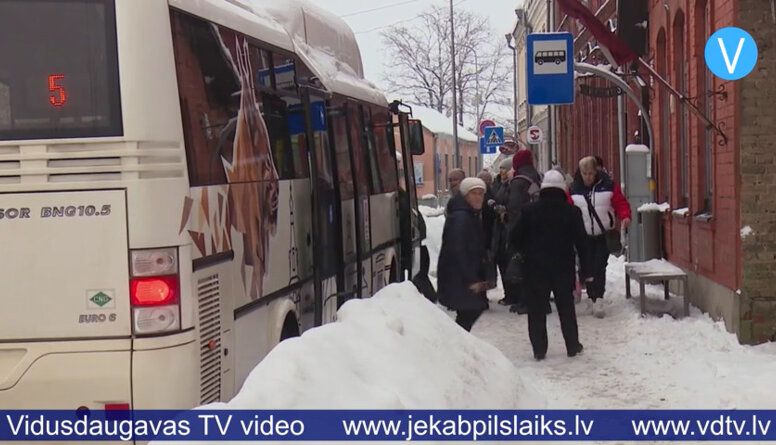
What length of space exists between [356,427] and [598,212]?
A: 27.2 ft

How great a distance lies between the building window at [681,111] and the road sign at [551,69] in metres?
1.42

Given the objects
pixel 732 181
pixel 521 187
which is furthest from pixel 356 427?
pixel 521 187

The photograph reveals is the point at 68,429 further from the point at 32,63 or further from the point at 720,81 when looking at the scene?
the point at 720,81

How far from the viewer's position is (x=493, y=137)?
27016mm

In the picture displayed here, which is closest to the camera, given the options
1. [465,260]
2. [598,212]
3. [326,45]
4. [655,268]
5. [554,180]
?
[465,260]

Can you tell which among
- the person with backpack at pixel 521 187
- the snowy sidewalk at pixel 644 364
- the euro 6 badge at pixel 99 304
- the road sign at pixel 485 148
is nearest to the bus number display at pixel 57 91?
the euro 6 badge at pixel 99 304

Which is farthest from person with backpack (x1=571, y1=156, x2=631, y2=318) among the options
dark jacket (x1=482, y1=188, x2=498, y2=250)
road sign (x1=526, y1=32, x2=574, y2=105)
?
road sign (x1=526, y1=32, x2=574, y2=105)

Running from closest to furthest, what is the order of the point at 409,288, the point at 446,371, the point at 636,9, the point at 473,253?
the point at 446,371 → the point at 409,288 → the point at 473,253 → the point at 636,9

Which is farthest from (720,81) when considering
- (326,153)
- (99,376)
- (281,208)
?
(99,376)

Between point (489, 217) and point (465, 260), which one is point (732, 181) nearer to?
point (465, 260)

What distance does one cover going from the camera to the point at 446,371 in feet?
22.1

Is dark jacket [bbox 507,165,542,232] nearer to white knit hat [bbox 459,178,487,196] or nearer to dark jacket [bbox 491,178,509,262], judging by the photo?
dark jacket [bbox 491,178,509,262]

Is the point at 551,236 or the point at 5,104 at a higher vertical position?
the point at 5,104

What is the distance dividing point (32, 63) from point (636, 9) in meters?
12.8
